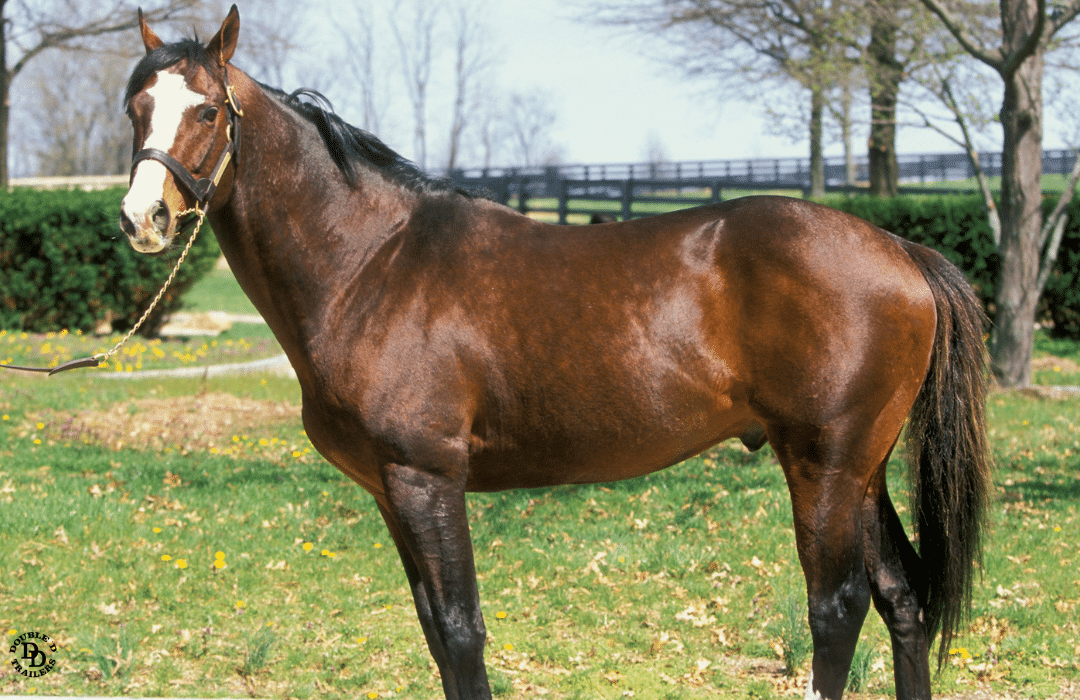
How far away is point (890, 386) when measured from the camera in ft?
9.75

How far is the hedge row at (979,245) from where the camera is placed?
40.4ft

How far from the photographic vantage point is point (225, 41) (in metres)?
2.87

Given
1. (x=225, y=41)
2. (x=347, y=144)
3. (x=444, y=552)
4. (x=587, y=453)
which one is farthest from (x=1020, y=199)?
(x=225, y=41)

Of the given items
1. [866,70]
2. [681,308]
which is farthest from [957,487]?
[866,70]

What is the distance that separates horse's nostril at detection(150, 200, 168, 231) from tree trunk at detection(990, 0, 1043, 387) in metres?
8.75

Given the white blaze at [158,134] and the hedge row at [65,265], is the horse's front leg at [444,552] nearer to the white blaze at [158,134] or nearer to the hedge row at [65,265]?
the white blaze at [158,134]

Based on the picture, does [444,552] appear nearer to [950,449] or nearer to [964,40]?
[950,449]

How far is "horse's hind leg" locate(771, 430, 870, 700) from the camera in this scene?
295 cm

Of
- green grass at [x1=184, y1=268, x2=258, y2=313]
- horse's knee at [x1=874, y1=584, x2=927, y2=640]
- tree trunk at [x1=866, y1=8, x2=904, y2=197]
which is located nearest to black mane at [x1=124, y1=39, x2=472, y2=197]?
horse's knee at [x1=874, y1=584, x2=927, y2=640]

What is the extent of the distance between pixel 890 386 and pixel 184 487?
516 cm

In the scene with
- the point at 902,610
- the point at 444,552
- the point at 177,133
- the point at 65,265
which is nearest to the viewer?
the point at 177,133

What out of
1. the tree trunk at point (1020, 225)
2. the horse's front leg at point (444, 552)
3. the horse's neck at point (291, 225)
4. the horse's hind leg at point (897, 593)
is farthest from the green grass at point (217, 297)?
the horse's hind leg at point (897, 593)

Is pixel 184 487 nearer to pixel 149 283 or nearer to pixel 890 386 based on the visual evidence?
pixel 890 386

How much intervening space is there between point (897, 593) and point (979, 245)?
10.6m
